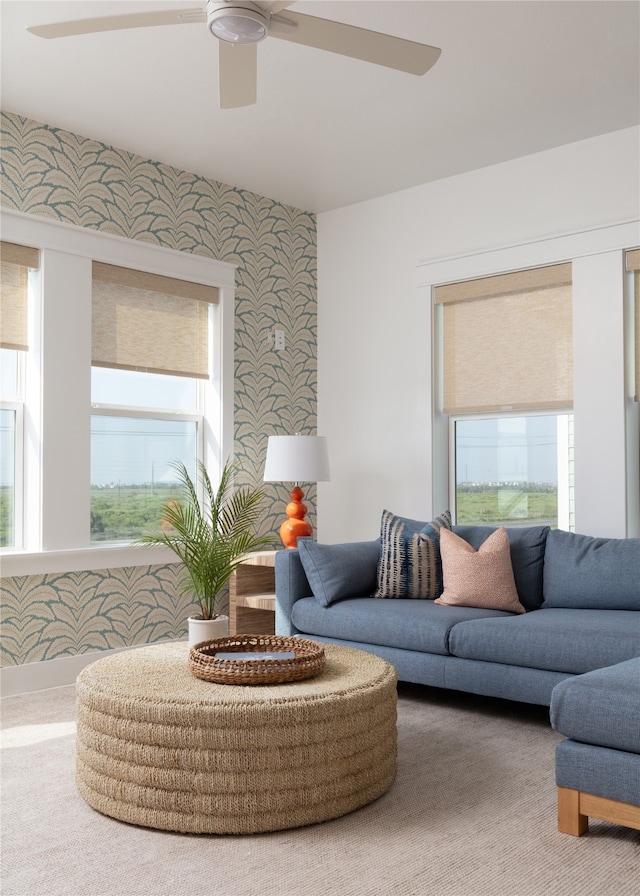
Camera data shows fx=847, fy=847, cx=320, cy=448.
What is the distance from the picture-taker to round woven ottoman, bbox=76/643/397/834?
2400mm

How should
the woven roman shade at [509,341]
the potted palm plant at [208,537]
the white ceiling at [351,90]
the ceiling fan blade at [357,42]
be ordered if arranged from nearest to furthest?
the ceiling fan blade at [357,42] < the white ceiling at [351,90] < the potted palm plant at [208,537] < the woven roman shade at [509,341]

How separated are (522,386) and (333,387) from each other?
142cm

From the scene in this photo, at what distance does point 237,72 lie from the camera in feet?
9.34

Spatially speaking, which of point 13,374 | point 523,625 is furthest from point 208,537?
point 523,625

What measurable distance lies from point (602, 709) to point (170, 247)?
364cm

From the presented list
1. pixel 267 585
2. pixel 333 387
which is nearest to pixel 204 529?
pixel 267 585

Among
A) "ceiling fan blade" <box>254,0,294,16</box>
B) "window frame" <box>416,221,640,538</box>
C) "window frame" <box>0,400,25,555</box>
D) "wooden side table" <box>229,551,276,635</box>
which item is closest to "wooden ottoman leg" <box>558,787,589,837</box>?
"window frame" <box>416,221,640,538</box>

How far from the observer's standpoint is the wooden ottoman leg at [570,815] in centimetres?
239

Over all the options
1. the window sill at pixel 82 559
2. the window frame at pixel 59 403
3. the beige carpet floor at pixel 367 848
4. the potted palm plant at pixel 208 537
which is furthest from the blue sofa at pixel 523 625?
the window frame at pixel 59 403

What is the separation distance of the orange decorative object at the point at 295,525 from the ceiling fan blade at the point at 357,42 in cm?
284

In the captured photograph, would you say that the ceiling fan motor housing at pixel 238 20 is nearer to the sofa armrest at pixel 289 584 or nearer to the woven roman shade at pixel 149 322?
the woven roman shade at pixel 149 322

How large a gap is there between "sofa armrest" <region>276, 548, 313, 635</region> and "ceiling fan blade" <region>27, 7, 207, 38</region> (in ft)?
8.39

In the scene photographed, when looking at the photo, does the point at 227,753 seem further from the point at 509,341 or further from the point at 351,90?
the point at 509,341

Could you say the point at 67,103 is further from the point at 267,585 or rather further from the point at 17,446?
the point at 267,585
